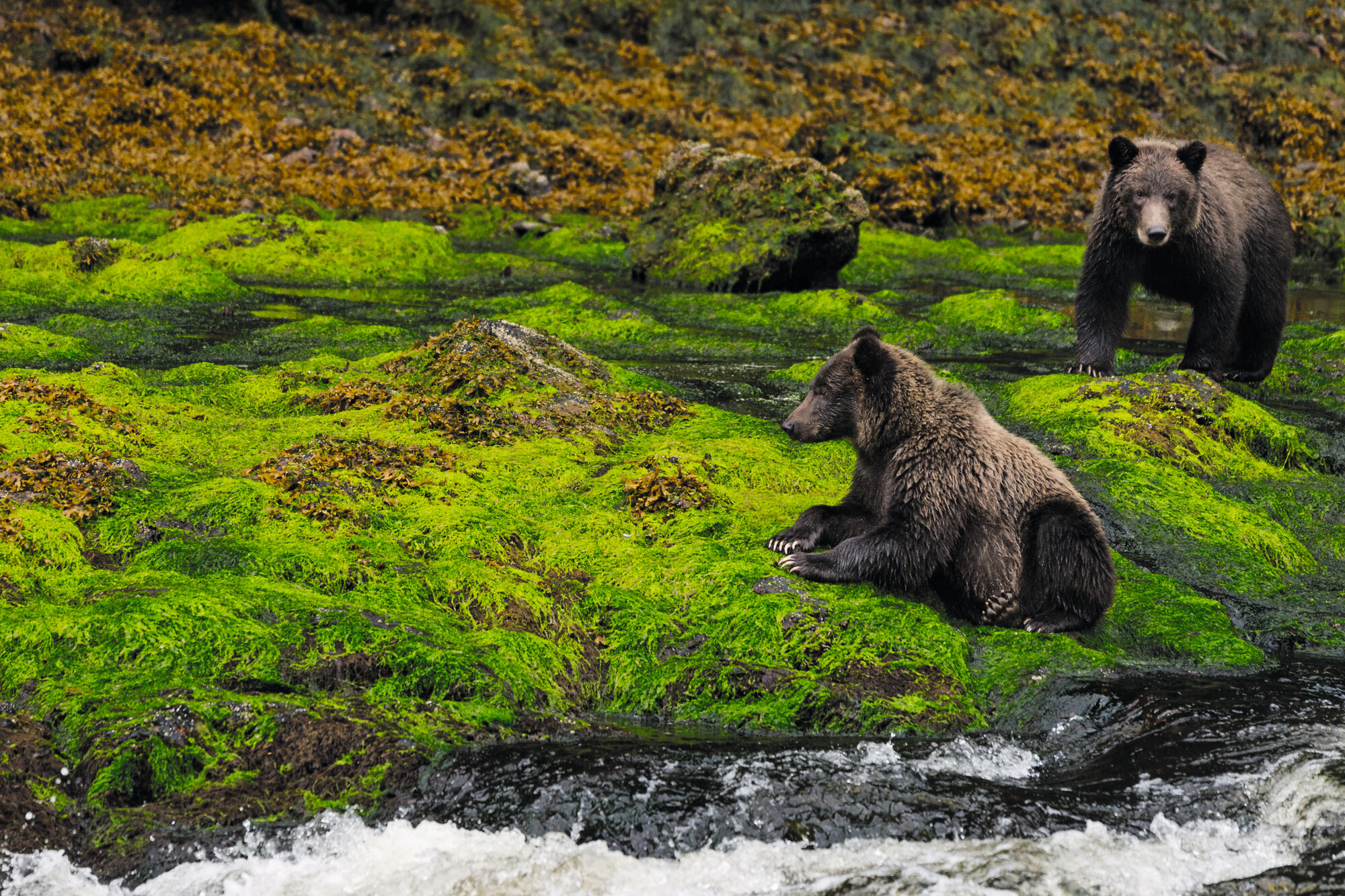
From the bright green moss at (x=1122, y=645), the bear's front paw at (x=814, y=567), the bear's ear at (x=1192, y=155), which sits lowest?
the bright green moss at (x=1122, y=645)

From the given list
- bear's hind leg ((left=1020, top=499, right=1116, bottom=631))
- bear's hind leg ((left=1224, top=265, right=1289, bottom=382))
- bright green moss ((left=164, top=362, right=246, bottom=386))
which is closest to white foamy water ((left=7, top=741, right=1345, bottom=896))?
bear's hind leg ((left=1020, top=499, right=1116, bottom=631))

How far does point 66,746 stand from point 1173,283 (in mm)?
9832

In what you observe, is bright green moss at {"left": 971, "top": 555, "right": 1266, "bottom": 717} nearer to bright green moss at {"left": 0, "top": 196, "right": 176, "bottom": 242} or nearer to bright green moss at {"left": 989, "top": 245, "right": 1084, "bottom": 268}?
bright green moss at {"left": 989, "top": 245, "right": 1084, "bottom": 268}

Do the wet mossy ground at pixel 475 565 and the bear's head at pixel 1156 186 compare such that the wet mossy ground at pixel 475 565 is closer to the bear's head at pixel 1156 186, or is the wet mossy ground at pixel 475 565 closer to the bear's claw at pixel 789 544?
the bear's claw at pixel 789 544

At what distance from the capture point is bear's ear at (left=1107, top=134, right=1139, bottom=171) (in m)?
9.45

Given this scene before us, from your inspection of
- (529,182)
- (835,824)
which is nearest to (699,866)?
(835,824)

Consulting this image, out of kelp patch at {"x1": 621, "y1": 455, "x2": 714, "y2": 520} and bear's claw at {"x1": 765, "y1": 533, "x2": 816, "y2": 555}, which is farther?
kelp patch at {"x1": 621, "y1": 455, "x2": 714, "y2": 520}

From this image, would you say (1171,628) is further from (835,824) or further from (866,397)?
(835,824)

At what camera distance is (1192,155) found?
9.40 meters

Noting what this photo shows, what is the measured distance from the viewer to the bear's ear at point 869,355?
631 centimetres

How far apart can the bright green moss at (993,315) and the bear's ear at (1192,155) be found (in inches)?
177

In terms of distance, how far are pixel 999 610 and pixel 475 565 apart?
9.60ft

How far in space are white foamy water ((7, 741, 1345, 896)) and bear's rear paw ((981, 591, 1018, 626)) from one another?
6.04ft

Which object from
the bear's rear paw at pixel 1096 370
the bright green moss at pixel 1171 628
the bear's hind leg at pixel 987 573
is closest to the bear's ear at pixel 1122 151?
the bear's rear paw at pixel 1096 370
